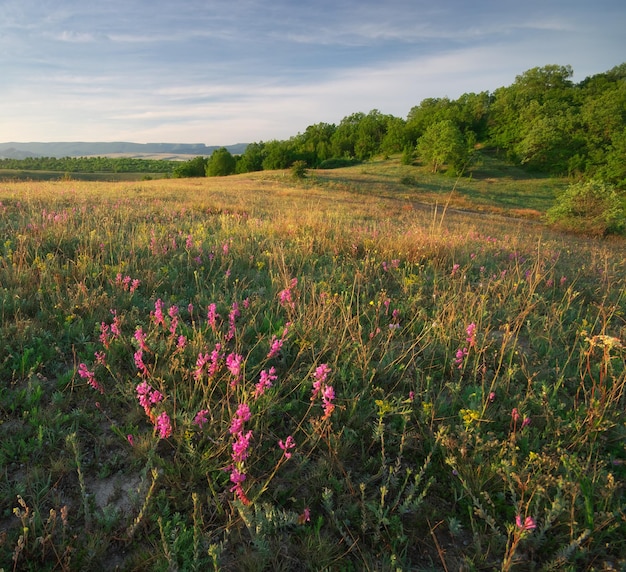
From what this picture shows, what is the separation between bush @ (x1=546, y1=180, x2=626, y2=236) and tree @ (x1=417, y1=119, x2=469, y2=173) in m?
32.0

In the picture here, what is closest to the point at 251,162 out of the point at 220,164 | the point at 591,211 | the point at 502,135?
the point at 220,164

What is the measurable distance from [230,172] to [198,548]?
3161 inches

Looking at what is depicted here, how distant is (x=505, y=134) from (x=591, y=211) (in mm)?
52502

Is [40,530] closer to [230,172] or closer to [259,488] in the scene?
[259,488]

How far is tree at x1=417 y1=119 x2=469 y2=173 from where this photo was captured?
53844 millimetres

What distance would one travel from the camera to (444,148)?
5428 centimetres

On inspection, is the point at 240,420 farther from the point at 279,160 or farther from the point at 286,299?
the point at 279,160

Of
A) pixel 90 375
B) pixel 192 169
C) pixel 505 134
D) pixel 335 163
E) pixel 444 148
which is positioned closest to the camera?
pixel 90 375

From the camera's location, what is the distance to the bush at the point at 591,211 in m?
20.7

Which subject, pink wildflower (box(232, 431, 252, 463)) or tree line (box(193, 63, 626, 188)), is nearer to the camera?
pink wildflower (box(232, 431, 252, 463))

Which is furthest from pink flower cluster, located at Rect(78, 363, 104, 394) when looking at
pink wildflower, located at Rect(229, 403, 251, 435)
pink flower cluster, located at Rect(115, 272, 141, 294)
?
pink flower cluster, located at Rect(115, 272, 141, 294)

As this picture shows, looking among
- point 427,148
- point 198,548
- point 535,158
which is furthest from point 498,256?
point 535,158

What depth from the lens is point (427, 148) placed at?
188 feet

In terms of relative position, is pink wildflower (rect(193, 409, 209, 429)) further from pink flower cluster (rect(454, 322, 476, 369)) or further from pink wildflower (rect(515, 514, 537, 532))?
pink flower cluster (rect(454, 322, 476, 369))
